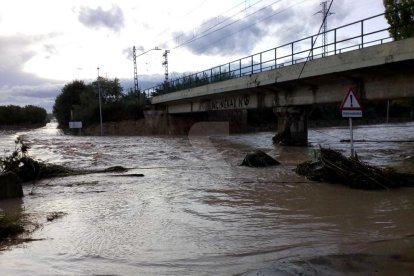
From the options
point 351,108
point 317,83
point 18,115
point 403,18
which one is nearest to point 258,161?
point 351,108

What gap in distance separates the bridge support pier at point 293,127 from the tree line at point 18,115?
122 meters

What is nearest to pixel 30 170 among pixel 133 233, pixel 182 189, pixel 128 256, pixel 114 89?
pixel 182 189

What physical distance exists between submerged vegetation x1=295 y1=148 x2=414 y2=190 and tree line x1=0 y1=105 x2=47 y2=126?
138696 millimetres

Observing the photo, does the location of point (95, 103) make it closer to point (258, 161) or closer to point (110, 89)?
point (110, 89)

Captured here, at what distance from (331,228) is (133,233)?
12.1 ft

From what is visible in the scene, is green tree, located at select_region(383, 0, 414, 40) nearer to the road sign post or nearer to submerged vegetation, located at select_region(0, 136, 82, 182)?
the road sign post

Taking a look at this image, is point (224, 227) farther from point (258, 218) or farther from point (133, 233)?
point (133, 233)

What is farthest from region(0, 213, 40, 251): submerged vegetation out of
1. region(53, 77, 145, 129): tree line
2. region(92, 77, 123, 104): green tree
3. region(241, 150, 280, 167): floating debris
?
region(92, 77, 123, 104): green tree

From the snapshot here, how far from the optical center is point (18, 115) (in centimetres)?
14650

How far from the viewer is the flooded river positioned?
6.64 meters

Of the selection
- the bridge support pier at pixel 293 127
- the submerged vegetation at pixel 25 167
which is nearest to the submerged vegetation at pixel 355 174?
the submerged vegetation at pixel 25 167

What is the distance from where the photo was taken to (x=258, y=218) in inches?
389

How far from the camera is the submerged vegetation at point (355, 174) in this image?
12.9 meters

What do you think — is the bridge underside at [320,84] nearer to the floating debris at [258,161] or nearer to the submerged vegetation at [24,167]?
the floating debris at [258,161]
